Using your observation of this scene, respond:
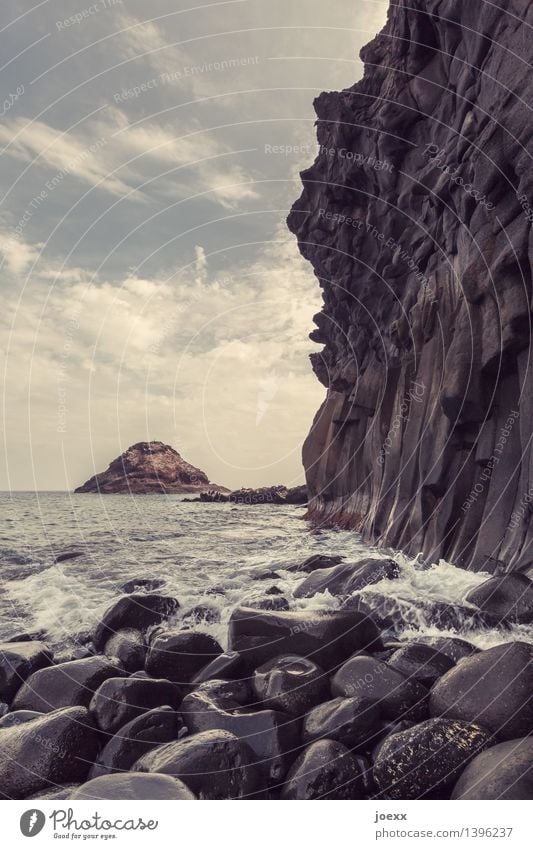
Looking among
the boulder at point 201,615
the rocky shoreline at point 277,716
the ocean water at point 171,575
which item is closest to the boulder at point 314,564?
the ocean water at point 171,575

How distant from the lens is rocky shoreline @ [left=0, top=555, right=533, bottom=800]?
5.11m

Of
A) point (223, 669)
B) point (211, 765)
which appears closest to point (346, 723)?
point (211, 765)

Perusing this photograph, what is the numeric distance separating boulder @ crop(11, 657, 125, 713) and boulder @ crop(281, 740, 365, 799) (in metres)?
3.78

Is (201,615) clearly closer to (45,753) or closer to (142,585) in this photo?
(142,585)

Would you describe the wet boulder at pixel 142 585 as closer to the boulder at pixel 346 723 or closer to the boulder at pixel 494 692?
the boulder at pixel 346 723

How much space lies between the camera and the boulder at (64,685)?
25.2 ft

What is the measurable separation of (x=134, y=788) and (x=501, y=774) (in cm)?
359

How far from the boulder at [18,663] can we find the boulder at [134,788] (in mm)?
4232

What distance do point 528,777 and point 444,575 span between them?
10.1 meters

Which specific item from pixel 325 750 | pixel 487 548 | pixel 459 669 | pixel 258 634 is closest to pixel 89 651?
pixel 258 634

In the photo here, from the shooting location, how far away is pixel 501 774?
4605 millimetres

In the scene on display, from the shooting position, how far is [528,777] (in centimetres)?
454

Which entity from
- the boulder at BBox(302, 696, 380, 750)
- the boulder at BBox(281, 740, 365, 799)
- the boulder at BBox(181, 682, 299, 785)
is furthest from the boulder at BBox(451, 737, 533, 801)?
the boulder at BBox(181, 682, 299, 785)

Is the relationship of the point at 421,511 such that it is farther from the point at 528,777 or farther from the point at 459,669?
A: the point at 528,777
